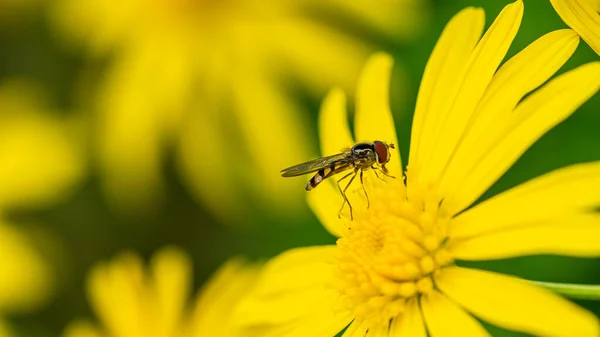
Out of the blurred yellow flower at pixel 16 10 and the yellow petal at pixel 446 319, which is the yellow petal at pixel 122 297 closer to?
the yellow petal at pixel 446 319

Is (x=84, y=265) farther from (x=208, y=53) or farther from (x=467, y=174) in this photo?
(x=467, y=174)

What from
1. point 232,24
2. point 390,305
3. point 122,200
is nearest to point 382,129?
point 390,305

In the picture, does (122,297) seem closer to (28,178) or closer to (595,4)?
(28,178)

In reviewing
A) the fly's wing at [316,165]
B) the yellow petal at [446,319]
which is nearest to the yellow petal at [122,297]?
the fly's wing at [316,165]

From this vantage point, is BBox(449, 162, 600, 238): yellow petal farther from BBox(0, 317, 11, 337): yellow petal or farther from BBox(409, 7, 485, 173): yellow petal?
BBox(0, 317, 11, 337): yellow petal

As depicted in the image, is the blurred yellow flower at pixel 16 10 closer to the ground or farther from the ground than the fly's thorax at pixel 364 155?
farther from the ground

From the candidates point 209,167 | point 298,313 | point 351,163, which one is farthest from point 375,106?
point 209,167

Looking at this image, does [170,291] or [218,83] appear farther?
[218,83]
